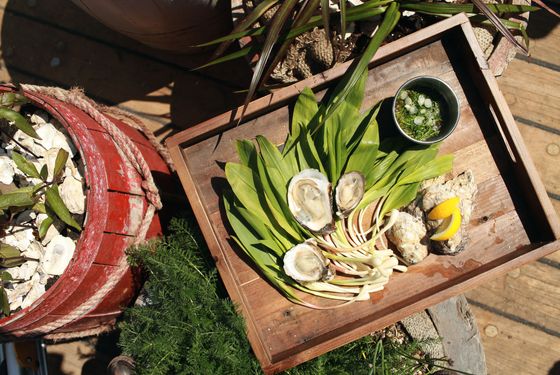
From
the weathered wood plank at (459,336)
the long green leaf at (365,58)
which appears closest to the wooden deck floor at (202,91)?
the weathered wood plank at (459,336)

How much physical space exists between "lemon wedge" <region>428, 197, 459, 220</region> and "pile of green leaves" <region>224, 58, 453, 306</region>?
9cm

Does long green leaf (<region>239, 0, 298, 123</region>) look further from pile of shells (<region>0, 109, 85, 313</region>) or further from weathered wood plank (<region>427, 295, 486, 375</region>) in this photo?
weathered wood plank (<region>427, 295, 486, 375</region>)

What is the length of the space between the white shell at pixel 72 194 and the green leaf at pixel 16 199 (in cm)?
10

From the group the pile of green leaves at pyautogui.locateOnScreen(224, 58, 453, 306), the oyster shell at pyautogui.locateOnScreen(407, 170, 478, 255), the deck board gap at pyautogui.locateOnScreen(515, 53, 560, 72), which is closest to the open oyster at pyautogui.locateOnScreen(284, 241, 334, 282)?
the pile of green leaves at pyautogui.locateOnScreen(224, 58, 453, 306)

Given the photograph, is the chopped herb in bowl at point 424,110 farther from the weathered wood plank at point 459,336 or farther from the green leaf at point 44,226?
the green leaf at point 44,226

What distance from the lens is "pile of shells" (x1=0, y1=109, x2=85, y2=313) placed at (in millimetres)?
1380

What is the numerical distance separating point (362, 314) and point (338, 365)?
207 mm

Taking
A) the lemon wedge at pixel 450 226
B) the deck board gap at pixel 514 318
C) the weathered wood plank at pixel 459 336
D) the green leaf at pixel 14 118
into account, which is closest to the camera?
the green leaf at pixel 14 118

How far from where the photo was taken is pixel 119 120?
5.47ft

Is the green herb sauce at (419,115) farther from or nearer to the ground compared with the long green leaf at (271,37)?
nearer to the ground

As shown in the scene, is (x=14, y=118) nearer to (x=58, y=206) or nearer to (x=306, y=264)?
(x=58, y=206)

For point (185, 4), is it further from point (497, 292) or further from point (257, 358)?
point (497, 292)

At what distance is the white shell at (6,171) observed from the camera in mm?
1387

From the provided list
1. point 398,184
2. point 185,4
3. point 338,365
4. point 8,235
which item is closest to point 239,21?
point 185,4
